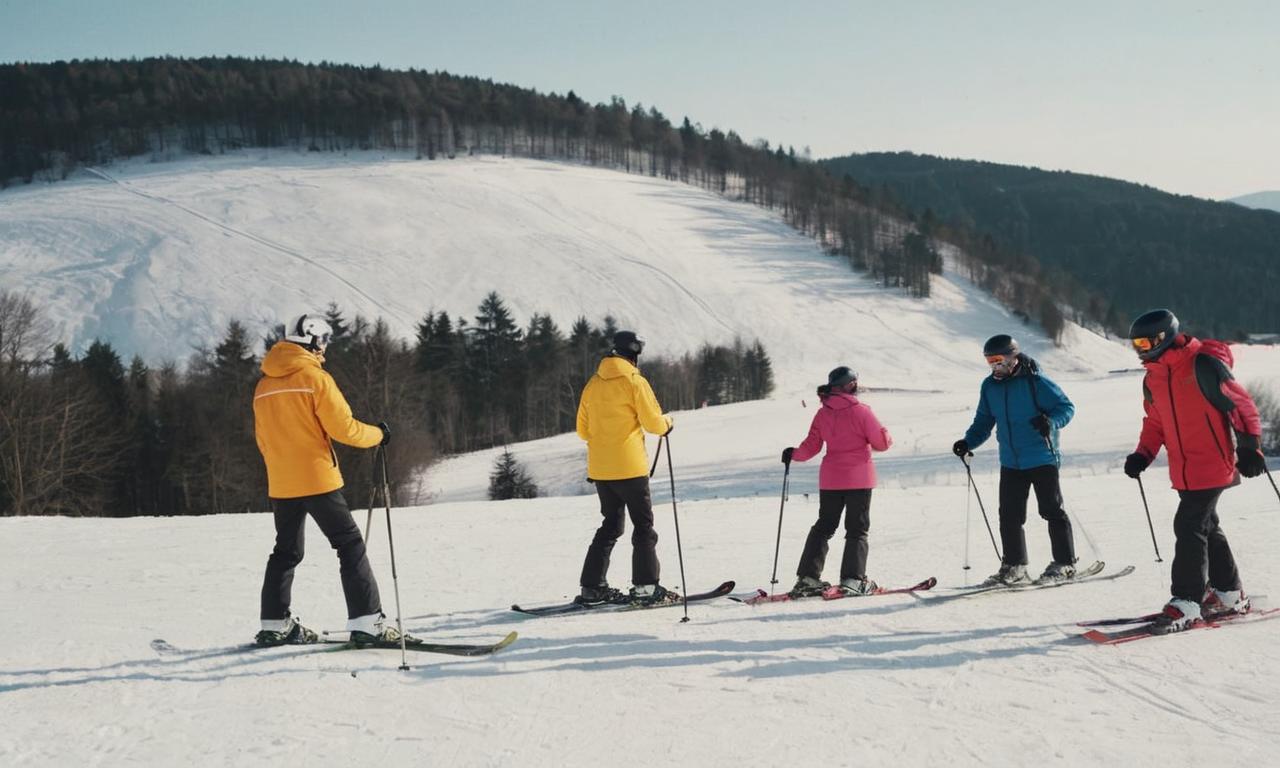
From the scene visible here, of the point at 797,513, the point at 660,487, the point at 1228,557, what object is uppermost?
the point at 1228,557

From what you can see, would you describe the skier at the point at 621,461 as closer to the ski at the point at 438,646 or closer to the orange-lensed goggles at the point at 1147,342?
the ski at the point at 438,646

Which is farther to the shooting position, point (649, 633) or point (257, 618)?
point (257, 618)

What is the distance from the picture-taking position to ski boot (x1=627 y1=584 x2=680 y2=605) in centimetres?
701

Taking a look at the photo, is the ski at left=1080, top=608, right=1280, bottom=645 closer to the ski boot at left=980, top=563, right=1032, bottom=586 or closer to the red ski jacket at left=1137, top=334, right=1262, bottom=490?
the red ski jacket at left=1137, top=334, right=1262, bottom=490

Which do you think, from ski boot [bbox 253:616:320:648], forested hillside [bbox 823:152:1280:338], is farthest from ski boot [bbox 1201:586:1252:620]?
forested hillside [bbox 823:152:1280:338]

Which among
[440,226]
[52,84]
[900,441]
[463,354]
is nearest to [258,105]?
[52,84]

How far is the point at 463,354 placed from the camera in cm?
5928

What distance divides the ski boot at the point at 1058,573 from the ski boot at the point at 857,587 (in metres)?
1.30

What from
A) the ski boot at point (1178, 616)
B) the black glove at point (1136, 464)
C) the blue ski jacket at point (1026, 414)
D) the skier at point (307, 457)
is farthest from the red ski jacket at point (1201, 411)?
the skier at point (307, 457)

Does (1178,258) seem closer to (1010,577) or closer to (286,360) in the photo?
(1010,577)

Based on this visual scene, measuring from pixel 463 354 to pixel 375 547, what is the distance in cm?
4958

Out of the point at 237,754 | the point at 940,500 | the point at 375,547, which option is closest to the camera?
the point at 237,754

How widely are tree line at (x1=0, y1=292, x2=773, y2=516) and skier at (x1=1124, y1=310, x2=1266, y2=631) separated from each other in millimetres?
27607

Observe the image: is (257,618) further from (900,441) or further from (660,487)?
(900,441)
